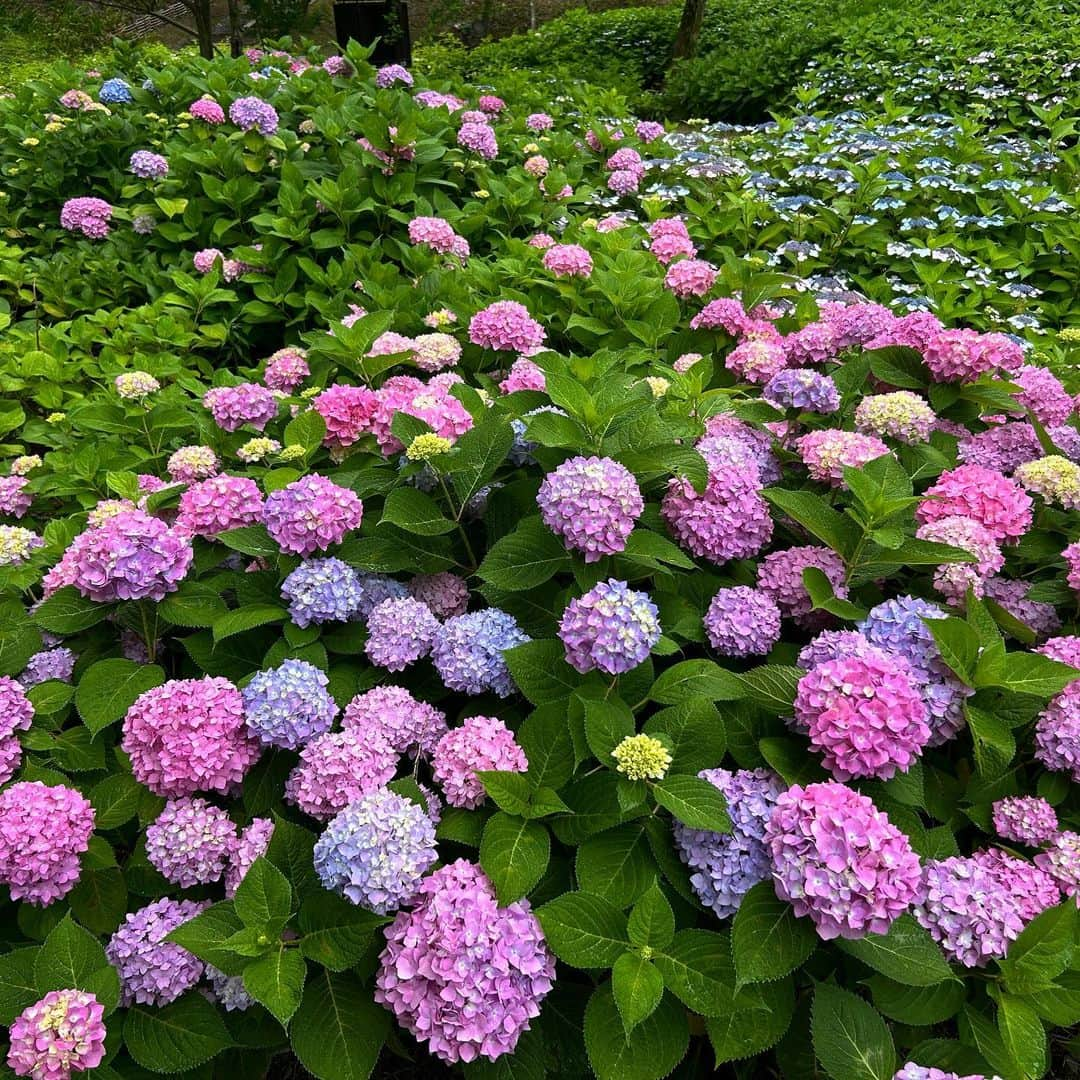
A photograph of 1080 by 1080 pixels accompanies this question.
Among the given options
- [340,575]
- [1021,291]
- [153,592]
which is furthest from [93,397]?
[1021,291]

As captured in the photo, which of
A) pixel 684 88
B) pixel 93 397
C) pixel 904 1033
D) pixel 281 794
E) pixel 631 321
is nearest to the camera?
pixel 904 1033

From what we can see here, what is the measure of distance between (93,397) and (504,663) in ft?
8.35

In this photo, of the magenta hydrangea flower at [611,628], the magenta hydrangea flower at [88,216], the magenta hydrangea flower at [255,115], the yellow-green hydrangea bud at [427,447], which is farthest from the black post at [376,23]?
the magenta hydrangea flower at [611,628]

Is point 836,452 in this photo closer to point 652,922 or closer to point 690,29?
point 652,922

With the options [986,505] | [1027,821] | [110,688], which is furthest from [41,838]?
[986,505]

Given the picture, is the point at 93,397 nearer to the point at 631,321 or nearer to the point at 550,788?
the point at 631,321

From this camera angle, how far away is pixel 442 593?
5.92 feet

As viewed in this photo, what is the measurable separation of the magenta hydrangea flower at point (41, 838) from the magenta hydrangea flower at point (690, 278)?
245 centimetres

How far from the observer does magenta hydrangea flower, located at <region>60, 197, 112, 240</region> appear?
4.56m

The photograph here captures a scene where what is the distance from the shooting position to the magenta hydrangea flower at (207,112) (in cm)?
482

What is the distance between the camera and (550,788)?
140cm

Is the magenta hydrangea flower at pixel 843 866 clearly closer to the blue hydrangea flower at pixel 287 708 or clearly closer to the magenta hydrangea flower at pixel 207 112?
the blue hydrangea flower at pixel 287 708

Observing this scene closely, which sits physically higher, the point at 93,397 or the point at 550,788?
the point at 550,788

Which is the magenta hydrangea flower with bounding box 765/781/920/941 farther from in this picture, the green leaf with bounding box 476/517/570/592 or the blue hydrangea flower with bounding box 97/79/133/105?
the blue hydrangea flower with bounding box 97/79/133/105
